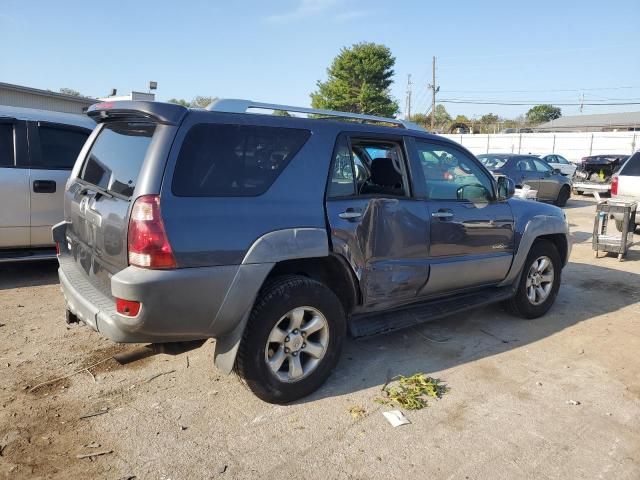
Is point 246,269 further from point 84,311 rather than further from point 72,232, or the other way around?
point 72,232

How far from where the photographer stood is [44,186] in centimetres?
573

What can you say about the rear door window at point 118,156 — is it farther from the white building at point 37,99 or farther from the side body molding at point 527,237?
the white building at point 37,99

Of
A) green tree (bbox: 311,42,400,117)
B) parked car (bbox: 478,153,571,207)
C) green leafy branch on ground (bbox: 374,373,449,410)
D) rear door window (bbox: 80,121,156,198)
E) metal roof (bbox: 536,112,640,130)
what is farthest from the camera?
metal roof (bbox: 536,112,640,130)

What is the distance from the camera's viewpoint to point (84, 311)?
317 cm

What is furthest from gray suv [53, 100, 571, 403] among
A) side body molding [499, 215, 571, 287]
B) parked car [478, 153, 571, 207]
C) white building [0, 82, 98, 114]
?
white building [0, 82, 98, 114]

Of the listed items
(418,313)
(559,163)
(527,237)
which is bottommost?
(418,313)

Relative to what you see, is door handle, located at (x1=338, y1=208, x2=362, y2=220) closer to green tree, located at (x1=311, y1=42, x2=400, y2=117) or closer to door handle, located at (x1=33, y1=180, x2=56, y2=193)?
door handle, located at (x1=33, y1=180, x2=56, y2=193)

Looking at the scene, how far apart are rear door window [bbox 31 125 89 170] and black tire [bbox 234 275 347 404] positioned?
3.90m

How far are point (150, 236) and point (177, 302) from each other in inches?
15.3

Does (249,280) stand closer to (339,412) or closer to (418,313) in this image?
(339,412)

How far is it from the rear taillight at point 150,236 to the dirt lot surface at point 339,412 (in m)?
0.72

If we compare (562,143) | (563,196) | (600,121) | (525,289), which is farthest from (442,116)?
(525,289)

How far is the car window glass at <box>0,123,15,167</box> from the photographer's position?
5590 mm

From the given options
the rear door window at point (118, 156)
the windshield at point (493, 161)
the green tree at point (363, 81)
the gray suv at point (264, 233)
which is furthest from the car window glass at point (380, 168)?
the green tree at point (363, 81)
